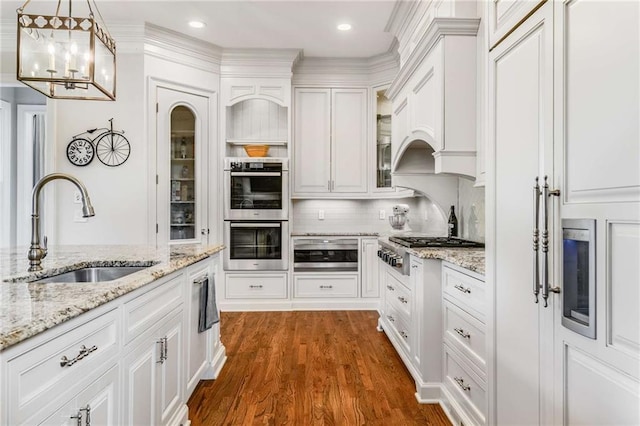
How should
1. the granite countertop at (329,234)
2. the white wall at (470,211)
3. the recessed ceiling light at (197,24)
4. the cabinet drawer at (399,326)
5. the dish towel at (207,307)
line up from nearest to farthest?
the dish towel at (207,307)
the cabinet drawer at (399,326)
the white wall at (470,211)
the recessed ceiling light at (197,24)
the granite countertop at (329,234)

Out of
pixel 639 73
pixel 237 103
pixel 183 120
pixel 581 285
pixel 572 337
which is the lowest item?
pixel 572 337

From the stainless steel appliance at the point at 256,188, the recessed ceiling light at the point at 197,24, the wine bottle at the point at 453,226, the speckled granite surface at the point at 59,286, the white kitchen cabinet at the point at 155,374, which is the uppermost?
the recessed ceiling light at the point at 197,24

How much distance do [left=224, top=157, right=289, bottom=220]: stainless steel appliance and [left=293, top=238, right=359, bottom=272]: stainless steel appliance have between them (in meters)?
0.44

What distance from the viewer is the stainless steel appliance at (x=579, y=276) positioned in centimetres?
93

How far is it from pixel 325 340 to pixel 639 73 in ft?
10.0

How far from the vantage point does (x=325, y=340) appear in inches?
134

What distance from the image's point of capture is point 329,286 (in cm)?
448

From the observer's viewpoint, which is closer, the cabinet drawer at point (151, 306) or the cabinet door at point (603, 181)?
the cabinet door at point (603, 181)

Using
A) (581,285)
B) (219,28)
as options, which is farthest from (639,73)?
(219,28)

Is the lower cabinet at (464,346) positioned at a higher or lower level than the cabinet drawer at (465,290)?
lower

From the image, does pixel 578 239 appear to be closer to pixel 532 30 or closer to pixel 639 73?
pixel 639 73

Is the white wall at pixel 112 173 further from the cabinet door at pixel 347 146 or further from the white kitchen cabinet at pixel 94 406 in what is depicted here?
the white kitchen cabinet at pixel 94 406

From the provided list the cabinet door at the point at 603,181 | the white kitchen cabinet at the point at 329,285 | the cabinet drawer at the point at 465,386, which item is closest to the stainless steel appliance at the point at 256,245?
the white kitchen cabinet at the point at 329,285

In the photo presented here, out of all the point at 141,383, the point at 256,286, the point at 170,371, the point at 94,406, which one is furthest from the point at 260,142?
the point at 94,406
